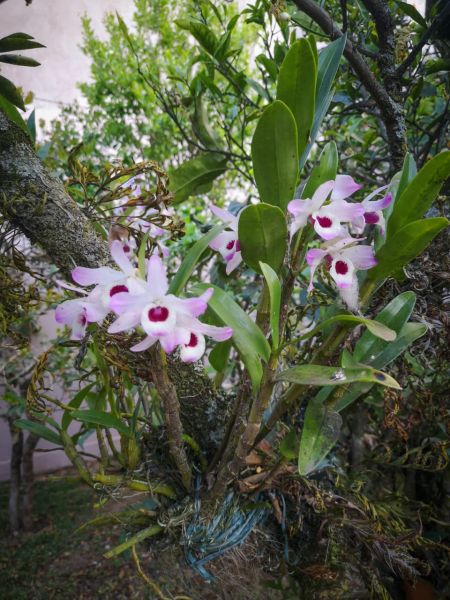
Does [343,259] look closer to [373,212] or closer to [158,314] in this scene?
[373,212]

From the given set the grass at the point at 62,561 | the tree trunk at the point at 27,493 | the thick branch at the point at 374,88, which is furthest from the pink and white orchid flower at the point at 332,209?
the tree trunk at the point at 27,493

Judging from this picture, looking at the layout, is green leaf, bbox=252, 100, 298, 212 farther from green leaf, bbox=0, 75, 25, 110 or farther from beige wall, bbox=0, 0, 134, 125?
beige wall, bbox=0, 0, 134, 125

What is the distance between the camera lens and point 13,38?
0.56m

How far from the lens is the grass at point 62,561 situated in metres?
1.32

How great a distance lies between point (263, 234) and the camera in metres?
0.44

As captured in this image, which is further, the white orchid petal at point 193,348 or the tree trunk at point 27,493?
Answer: the tree trunk at point 27,493

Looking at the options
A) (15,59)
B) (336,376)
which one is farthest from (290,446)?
(15,59)

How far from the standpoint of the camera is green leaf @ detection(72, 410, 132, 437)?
54 cm

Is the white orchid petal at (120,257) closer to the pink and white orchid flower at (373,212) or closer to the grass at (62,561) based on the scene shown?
the pink and white orchid flower at (373,212)

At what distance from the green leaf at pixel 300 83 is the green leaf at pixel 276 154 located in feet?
0.18

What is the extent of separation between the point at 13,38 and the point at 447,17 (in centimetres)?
68

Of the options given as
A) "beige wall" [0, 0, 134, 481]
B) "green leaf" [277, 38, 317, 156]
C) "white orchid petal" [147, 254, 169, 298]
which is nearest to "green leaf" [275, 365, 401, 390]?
"white orchid petal" [147, 254, 169, 298]

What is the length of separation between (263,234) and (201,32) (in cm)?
57

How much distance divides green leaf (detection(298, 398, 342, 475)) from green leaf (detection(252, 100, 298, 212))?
238mm
